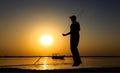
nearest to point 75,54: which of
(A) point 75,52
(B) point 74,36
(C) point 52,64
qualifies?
(A) point 75,52

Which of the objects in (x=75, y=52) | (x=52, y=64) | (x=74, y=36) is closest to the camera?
(x=75, y=52)

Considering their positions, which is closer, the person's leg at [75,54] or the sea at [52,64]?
the person's leg at [75,54]

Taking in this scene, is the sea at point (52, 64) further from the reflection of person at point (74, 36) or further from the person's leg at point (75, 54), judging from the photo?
the reflection of person at point (74, 36)

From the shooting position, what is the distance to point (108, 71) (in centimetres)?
967

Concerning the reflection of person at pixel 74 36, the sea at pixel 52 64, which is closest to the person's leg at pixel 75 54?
the reflection of person at pixel 74 36

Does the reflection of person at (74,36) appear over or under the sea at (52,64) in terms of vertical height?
over

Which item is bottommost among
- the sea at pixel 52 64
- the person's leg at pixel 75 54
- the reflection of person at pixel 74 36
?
the sea at pixel 52 64

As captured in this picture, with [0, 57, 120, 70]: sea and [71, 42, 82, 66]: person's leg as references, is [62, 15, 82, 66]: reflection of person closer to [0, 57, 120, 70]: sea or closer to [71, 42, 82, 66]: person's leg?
[71, 42, 82, 66]: person's leg

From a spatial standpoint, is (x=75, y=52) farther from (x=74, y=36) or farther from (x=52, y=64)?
(x=52, y=64)

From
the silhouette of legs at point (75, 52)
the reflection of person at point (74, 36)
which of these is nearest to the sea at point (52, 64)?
the silhouette of legs at point (75, 52)

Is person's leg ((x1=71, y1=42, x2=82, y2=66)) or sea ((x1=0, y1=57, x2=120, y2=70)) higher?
person's leg ((x1=71, y1=42, x2=82, y2=66))

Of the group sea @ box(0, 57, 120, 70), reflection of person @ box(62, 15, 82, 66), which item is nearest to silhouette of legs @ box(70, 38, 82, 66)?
reflection of person @ box(62, 15, 82, 66)

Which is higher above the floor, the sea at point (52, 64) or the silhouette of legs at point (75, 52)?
the silhouette of legs at point (75, 52)

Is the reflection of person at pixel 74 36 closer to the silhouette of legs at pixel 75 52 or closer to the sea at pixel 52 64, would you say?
the silhouette of legs at pixel 75 52
